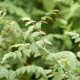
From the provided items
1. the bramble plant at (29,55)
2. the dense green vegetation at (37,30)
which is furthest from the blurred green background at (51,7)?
the bramble plant at (29,55)

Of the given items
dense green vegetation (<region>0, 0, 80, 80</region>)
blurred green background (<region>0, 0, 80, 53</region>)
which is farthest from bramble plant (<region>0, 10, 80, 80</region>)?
blurred green background (<region>0, 0, 80, 53</region>)

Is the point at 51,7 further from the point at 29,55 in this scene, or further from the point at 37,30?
the point at 29,55

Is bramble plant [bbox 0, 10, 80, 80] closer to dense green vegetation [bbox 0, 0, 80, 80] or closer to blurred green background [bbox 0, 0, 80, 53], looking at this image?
dense green vegetation [bbox 0, 0, 80, 80]

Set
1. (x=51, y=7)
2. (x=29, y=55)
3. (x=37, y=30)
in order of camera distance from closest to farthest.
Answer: (x=29, y=55) → (x=37, y=30) → (x=51, y=7)

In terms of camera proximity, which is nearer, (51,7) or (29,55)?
(29,55)

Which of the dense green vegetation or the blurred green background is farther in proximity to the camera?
the blurred green background

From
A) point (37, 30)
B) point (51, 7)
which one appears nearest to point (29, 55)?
point (37, 30)

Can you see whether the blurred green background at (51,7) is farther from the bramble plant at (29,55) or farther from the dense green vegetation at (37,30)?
the bramble plant at (29,55)

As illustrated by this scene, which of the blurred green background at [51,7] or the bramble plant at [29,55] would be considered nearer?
the bramble plant at [29,55]

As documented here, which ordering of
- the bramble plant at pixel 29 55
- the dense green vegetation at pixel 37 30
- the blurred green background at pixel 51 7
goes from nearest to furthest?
the bramble plant at pixel 29 55
the dense green vegetation at pixel 37 30
the blurred green background at pixel 51 7

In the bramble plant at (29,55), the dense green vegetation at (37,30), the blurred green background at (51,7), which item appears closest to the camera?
the bramble plant at (29,55)

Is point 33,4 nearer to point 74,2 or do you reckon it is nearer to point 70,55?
point 74,2
